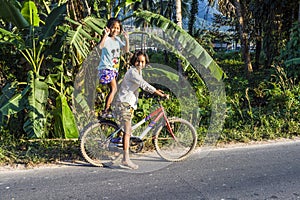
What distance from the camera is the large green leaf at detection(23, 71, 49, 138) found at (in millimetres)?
5207

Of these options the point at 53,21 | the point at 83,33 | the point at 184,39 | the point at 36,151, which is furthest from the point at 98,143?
the point at 184,39

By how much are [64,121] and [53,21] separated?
1545mm

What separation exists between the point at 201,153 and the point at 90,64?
7.97ft

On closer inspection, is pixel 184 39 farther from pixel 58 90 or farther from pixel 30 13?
pixel 30 13

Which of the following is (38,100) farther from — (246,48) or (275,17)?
(275,17)

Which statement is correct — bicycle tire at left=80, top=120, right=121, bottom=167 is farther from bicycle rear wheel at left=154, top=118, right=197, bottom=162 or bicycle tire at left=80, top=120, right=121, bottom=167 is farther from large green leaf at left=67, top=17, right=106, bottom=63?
large green leaf at left=67, top=17, right=106, bottom=63

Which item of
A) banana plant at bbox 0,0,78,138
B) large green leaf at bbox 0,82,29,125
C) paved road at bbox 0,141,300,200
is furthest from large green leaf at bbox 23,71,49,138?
paved road at bbox 0,141,300,200

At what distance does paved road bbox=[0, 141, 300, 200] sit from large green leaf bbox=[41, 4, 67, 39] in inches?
77.1

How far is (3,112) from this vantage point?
5281mm

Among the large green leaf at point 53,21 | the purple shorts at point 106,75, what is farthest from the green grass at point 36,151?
the large green leaf at point 53,21

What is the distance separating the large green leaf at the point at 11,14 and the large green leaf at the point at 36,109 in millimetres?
854

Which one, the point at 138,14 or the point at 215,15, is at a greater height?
the point at 215,15

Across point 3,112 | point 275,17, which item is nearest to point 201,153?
point 3,112

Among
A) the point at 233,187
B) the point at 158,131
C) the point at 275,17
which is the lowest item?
the point at 233,187
